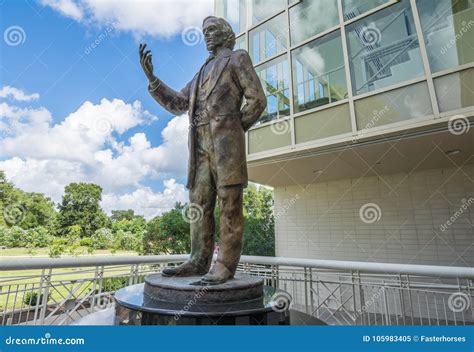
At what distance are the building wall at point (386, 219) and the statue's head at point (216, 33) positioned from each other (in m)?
5.85

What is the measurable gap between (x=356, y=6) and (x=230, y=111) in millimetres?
4934

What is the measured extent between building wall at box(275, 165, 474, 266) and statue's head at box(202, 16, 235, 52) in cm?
585

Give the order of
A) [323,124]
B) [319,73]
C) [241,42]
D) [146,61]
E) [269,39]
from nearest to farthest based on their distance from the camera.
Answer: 1. [146,61]
2. [323,124]
3. [319,73]
4. [269,39]
5. [241,42]

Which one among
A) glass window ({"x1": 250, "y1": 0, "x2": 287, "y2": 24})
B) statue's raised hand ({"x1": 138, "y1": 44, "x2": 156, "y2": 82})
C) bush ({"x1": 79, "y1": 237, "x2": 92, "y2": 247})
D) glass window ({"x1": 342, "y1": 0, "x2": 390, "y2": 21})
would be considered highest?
glass window ({"x1": 250, "y1": 0, "x2": 287, "y2": 24})

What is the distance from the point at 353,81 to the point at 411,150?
5.32 ft

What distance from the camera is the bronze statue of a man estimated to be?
1.94 metres

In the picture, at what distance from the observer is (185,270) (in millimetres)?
2051

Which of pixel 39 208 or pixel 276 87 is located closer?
pixel 276 87

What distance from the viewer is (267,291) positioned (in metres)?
2.03

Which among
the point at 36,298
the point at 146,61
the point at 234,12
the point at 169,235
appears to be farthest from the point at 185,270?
the point at 234,12

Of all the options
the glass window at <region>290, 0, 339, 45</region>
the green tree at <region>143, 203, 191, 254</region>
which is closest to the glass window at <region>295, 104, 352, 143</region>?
the glass window at <region>290, 0, 339, 45</region>

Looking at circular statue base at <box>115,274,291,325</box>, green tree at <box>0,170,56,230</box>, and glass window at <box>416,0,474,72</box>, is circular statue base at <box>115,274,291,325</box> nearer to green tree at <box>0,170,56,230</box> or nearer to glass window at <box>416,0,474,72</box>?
glass window at <box>416,0,474,72</box>

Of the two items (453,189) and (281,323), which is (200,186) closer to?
(281,323)

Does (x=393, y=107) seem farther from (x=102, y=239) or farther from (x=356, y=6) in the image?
(x=102, y=239)
